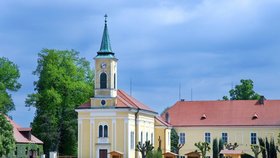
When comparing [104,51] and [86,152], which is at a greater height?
[104,51]

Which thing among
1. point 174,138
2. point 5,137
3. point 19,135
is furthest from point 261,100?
point 5,137

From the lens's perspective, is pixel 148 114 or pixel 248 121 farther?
pixel 248 121

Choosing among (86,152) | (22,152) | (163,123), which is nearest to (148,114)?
(163,123)

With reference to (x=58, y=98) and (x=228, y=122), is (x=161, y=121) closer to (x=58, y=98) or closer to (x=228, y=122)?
(x=228, y=122)

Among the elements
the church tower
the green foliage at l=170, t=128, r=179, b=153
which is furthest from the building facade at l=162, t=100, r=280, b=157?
the church tower

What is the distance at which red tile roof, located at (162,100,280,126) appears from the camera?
7935cm

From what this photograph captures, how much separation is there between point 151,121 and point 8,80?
652 inches

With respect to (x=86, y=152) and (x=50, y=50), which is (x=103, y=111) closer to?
(x=86, y=152)

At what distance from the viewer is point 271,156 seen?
221 ft

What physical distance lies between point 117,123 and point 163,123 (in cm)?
1302

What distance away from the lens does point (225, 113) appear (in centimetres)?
8131

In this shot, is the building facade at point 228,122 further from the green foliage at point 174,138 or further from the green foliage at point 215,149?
the green foliage at point 215,149

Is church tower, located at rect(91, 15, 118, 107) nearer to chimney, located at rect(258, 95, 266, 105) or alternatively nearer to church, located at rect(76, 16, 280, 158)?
church, located at rect(76, 16, 280, 158)

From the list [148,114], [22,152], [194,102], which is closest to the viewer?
[22,152]
